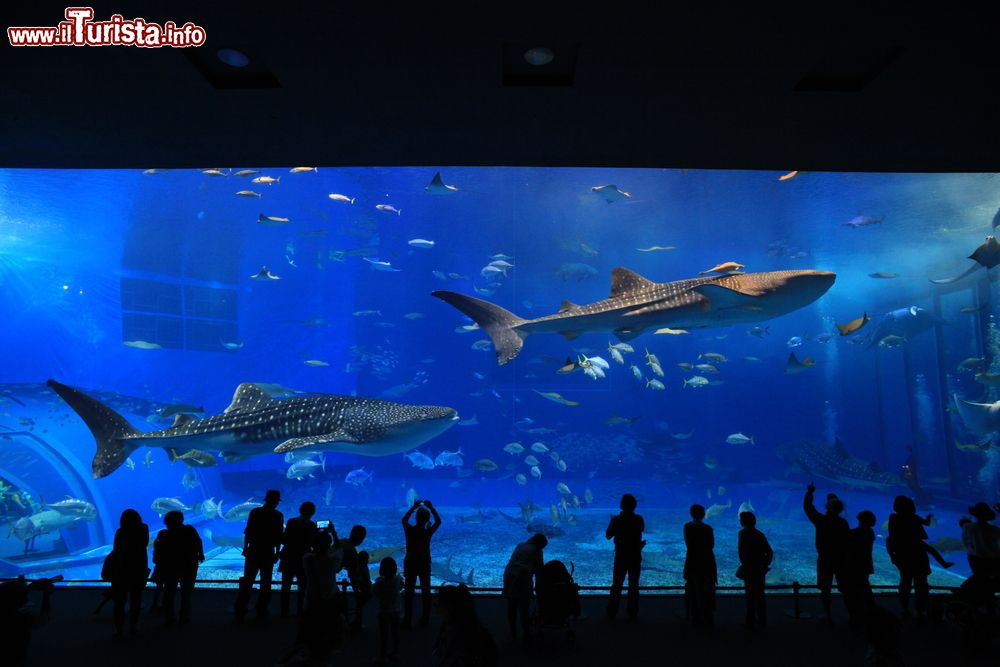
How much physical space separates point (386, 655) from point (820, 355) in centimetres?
4942

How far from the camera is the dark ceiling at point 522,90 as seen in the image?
3371mm

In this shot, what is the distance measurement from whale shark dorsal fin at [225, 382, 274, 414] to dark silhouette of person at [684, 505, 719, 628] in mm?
5770

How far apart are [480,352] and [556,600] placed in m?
34.6

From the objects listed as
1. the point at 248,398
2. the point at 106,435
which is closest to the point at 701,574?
the point at 248,398

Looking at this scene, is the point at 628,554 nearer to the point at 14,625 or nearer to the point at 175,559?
the point at 175,559

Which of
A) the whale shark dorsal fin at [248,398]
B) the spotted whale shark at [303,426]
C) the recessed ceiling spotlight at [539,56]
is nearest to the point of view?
the recessed ceiling spotlight at [539,56]

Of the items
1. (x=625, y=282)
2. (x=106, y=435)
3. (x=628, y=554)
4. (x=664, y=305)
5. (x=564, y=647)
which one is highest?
(x=625, y=282)

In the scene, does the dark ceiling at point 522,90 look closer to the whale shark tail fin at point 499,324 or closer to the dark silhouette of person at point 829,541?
the whale shark tail fin at point 499,324

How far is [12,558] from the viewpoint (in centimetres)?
1502

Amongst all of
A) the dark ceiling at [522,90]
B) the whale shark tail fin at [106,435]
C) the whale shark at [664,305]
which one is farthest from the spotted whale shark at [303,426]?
the dark ceiling at [522,90]

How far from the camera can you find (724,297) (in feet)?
20.0

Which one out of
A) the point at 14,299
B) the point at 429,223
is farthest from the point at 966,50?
the point at 14,299

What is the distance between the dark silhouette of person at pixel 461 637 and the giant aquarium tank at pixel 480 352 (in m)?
4.23

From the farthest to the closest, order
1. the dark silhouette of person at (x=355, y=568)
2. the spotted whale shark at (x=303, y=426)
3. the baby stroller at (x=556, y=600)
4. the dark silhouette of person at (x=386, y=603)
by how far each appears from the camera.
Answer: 1. the spotted whale shark at (x=303, y=426)
2. the dark silhouette of person at (x=355, y=568)
3. the baby stroller at (x=556, y=600)
4. the dark silhouette of person at (x=386, y=603)
